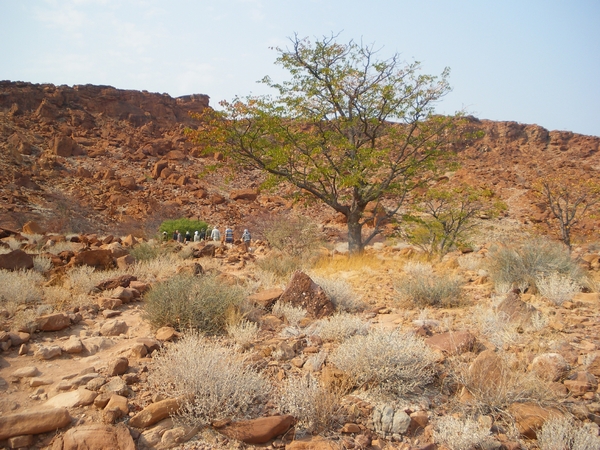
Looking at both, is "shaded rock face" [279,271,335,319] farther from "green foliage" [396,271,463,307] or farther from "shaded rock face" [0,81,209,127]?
"shaded rock face" [0,81,209,127]

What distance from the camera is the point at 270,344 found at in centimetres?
424

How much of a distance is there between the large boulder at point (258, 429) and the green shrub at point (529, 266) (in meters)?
4.90

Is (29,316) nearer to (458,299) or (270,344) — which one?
(270,344)

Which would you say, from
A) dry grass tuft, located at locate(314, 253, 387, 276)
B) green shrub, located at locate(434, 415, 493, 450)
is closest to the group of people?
dry grass tuft, located at locate(314, 253, 387, 276)

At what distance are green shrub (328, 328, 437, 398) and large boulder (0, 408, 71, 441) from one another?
2.08 meters

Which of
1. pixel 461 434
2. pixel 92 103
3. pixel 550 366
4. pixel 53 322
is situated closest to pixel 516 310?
pixel 550 366

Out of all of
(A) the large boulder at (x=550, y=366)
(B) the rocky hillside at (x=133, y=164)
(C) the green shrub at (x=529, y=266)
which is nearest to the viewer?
(A) the large boulder at (x=550, y=366)

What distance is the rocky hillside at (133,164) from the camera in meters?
25.0

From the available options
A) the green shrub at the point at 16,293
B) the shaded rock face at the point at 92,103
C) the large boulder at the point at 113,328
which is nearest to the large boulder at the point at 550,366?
the large boulder at the point at 113,328

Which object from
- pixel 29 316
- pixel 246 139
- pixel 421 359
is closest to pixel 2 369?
pixel 29 316

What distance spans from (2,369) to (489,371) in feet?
13.3

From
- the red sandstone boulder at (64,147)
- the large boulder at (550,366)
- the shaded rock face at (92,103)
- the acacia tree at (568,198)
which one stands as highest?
the shaded rock face at (92,103)

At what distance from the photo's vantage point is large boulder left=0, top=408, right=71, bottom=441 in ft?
8.77

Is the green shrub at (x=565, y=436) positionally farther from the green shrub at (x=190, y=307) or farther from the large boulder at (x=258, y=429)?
the green shrub at (x=190, y=307)
